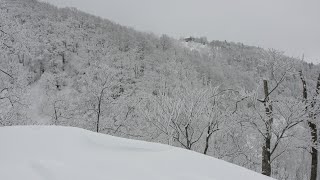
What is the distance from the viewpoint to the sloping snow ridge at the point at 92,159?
3502 millimetres

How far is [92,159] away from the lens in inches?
154

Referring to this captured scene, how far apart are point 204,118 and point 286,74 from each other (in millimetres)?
5967

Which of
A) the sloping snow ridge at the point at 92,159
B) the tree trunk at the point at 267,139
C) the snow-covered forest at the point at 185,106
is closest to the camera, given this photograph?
the sloping snow ridge at the point at 92,159

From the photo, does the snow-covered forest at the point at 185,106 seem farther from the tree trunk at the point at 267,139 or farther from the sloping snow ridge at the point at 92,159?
the sloping snow ridge at the point at 92,159

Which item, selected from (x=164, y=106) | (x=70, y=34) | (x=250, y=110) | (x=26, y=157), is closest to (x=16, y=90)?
(x=164, y=106)

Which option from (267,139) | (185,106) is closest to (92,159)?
(267,139)

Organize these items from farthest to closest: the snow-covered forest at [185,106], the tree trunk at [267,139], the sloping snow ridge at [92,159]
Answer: the tree trunk at [267,139], the snow-covered forest at [185,106], the sloping snow ridge at [92,159]

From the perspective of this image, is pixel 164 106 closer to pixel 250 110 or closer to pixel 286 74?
pixel 250 110

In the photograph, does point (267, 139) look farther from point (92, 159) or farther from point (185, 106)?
point (92, 159)

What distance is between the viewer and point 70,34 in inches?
4338

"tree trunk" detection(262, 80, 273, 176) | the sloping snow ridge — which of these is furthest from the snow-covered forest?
the sloping snow ridge

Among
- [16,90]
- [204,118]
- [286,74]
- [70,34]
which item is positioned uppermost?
[70,34]

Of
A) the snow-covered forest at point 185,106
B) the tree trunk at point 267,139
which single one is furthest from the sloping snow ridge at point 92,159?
the tree trunk at point 267,139

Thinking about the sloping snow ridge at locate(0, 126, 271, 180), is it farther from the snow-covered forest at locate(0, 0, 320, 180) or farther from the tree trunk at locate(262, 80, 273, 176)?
the tree trunk at locate(262, 80, 273, 176)
